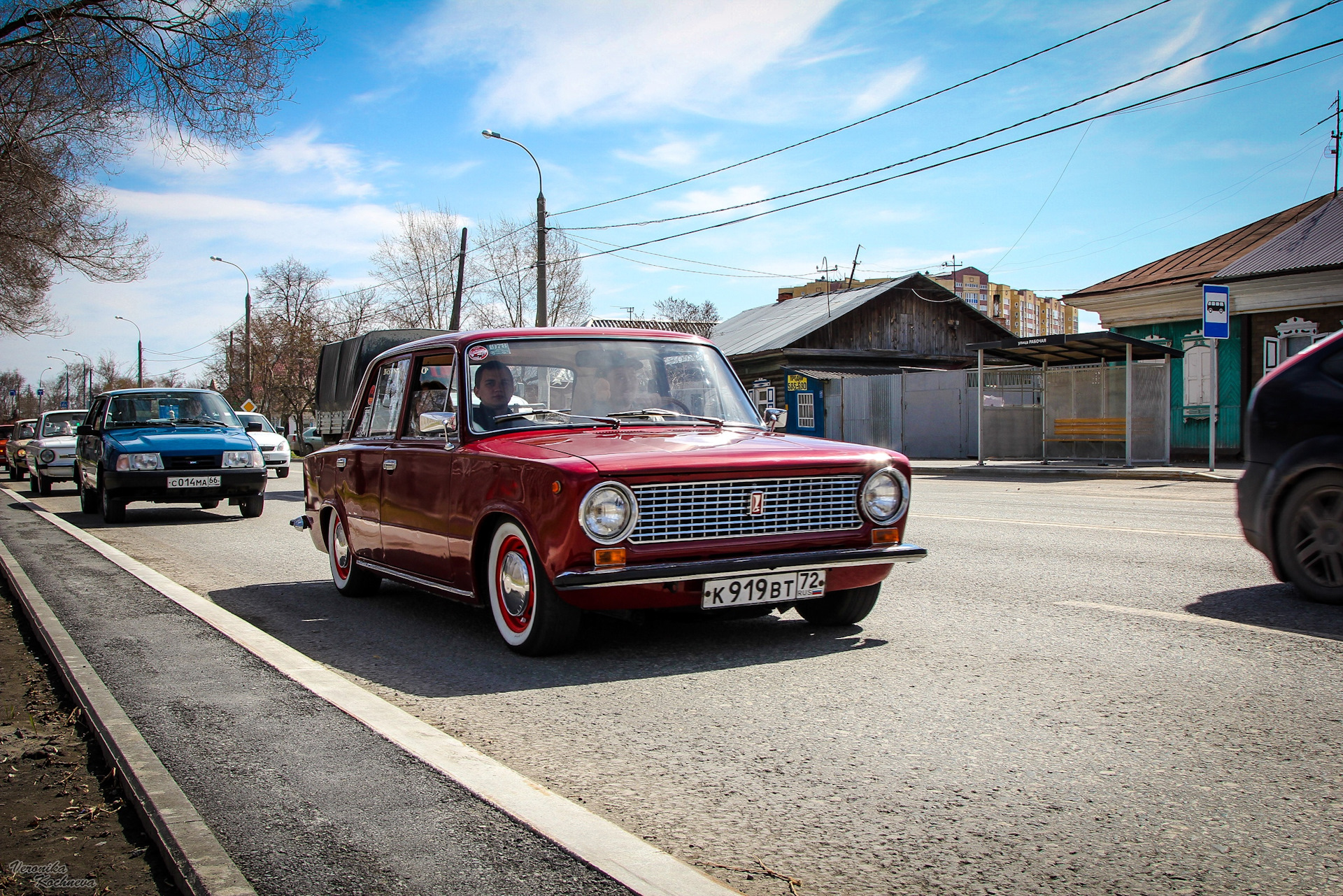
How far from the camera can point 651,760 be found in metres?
3.59

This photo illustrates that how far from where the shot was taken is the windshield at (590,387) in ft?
19.1

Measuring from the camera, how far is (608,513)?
4.75 metres

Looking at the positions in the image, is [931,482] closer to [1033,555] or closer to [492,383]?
[1033,555]

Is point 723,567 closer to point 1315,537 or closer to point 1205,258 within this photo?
point 1315,537

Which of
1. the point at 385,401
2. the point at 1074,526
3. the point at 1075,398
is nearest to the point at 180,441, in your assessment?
the point at 385,401

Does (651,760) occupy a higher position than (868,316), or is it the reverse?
(868,316)

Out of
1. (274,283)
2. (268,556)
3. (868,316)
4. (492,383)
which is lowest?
(268,556)

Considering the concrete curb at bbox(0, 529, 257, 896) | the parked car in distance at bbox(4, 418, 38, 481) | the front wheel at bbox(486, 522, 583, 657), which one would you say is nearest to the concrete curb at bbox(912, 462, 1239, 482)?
the front wheel at bbox(486, 522, 583, 657)

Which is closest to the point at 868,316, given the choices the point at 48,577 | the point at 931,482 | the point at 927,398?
the point at 927,398

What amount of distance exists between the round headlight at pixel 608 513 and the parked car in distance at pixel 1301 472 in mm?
3952

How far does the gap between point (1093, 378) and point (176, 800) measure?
2455cm

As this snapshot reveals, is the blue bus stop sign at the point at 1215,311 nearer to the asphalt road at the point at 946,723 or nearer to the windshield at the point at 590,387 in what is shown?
the asphalt road at the point at 946,723

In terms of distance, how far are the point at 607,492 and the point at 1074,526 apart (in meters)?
7.27

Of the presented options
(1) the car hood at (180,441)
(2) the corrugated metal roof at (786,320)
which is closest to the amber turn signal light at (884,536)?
(1) the car hood at (180,441)
